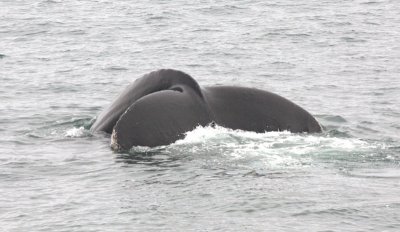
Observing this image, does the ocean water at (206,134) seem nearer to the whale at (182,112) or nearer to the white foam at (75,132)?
the white foam at (75,132)

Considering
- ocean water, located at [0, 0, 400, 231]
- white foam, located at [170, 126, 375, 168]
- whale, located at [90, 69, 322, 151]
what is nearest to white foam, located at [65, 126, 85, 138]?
ocean water, located at [0, 0, 400, 231]

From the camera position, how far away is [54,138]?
14969mm

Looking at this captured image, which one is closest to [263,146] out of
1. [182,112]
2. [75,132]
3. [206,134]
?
[206,134]

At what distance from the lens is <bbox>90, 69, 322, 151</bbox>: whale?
12.6 metres

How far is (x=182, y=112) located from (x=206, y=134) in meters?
0.46

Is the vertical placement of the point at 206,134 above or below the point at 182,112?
below

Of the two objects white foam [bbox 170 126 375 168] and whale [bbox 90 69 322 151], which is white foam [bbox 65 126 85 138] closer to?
whale [bbox 90 69 322 151]

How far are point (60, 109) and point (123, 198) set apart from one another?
8.23 m

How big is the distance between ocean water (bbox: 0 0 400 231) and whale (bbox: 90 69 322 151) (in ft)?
0.55

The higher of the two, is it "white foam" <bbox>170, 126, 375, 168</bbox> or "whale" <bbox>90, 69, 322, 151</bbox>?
"whale" <bbox>90, 69, 322, 151</bbox>

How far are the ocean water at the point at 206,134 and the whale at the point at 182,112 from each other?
168mm

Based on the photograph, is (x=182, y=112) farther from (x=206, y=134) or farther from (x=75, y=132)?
(x=75, y=132)

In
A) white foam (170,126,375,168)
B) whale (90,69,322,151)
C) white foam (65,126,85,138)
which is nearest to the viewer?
white foam (170,126,375,168)

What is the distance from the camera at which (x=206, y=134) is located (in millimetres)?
12844
